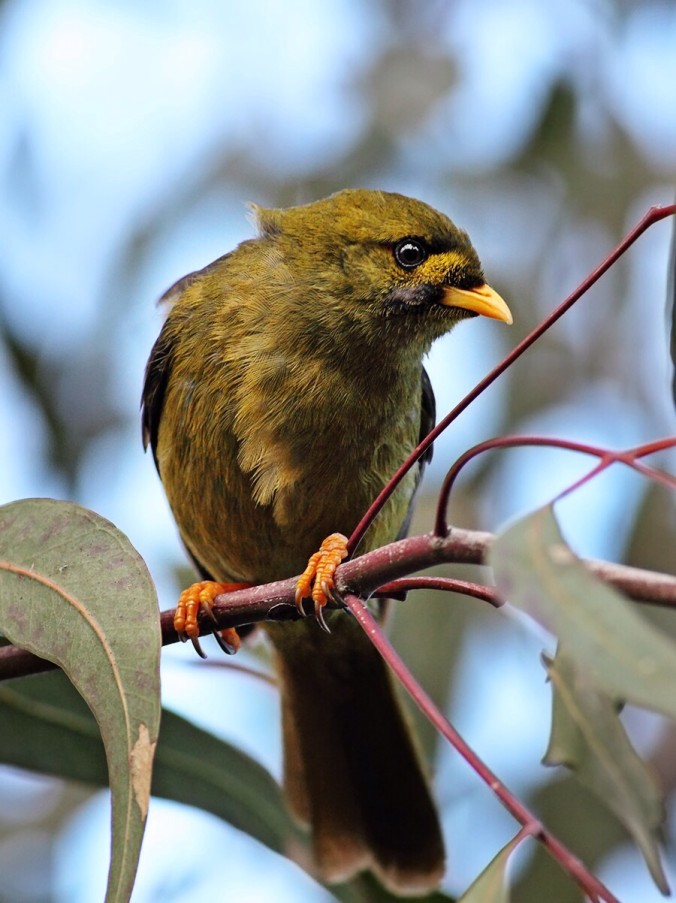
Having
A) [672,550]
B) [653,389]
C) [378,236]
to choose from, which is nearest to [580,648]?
[378,236]

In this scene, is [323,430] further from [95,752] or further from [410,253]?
[95,752]

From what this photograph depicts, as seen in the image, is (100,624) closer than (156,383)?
Yes

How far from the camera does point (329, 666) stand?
392 cm

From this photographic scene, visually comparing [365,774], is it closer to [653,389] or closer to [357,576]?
[357,576]

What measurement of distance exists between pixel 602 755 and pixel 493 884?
256 mm

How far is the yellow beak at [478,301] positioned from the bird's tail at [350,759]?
1013 mm

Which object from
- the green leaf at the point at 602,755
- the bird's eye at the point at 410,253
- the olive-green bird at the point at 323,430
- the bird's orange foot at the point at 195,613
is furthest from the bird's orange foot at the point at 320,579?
the bird's eye at the point at 410,253

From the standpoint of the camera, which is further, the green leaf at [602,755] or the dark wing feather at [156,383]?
the dark wing feather at [156,383]

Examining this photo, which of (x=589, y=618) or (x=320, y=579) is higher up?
(x=320, y=579)

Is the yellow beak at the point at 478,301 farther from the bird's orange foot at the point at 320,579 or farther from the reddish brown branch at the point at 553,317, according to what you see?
the reddish brown branch at the point at 553,317

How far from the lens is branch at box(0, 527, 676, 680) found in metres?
1.79

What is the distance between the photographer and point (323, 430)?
342 centimetres

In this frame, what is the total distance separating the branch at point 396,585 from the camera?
1786 mm

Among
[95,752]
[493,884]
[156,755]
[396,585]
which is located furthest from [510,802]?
[95,752]
